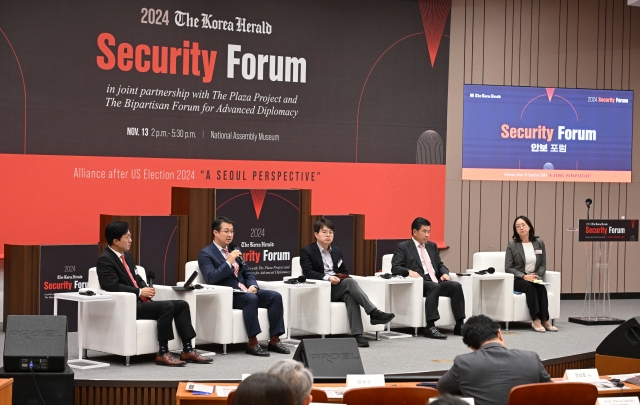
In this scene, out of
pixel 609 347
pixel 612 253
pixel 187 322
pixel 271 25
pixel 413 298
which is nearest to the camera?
pixel 609 347

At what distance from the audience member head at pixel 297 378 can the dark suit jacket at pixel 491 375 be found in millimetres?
1069

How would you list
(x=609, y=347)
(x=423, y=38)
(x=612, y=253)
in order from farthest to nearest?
(x=612, y=253) < (x=423, y=38) < (x=609, y=347)

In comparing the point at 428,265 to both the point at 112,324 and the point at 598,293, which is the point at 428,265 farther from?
the point at 112,324

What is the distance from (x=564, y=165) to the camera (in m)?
10.6

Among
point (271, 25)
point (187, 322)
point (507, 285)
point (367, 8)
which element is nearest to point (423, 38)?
point (367, 8)

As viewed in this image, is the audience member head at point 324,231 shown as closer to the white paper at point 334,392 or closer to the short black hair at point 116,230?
the short black hair at point 116,230

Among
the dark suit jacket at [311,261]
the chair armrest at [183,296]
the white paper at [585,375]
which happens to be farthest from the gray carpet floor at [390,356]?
the white paper at [585,375]

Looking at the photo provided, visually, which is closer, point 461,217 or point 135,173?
point 135,173

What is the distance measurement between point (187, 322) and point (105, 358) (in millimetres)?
704

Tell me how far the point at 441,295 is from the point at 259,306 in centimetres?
186

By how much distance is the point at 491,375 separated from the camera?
381 centimetres

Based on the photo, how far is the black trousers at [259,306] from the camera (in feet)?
22.1

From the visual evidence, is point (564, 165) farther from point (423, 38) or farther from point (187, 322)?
point (187, 322)

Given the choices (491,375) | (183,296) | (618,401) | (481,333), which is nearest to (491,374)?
(491,375)
